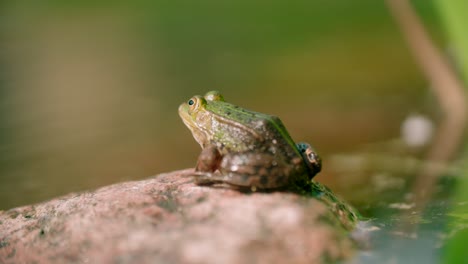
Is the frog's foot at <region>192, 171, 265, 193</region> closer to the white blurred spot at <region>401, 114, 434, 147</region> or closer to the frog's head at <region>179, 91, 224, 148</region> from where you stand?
the frog's head at <region>179, 91, 224, 148</region>

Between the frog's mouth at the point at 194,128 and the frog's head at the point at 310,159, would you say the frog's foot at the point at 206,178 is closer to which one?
the frog's mouth at the point at 194,128

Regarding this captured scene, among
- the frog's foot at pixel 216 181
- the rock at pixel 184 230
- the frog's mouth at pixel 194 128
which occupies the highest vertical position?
the frog's mouth at pixel 194 128

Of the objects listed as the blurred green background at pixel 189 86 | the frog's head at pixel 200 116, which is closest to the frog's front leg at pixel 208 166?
the frog's head at pixel 200 116

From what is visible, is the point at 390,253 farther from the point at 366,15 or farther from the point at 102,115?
the point at 366,15

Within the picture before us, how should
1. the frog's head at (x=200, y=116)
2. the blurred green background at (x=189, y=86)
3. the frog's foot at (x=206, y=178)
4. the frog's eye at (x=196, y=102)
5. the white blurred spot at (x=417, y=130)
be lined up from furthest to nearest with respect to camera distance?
the white blurred spot at (x=417, y=130) → the blurred green background at (x=189, y=86) → the frog's eye at (x=196, y=102) → the frog's head at (x=200, y=116) → the frog's foot at (x=206, y=178)

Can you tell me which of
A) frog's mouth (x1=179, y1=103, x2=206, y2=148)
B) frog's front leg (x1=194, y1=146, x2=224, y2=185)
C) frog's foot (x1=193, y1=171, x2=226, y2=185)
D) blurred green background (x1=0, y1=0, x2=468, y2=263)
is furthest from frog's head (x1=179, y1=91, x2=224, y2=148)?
blurred green background (x1=0, y1=0, x2=468, y2=263)

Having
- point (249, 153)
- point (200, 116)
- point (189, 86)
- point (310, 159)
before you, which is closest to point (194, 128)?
point (200, 116)

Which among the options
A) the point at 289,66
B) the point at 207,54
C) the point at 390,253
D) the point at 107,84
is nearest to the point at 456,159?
the point at 390,253
